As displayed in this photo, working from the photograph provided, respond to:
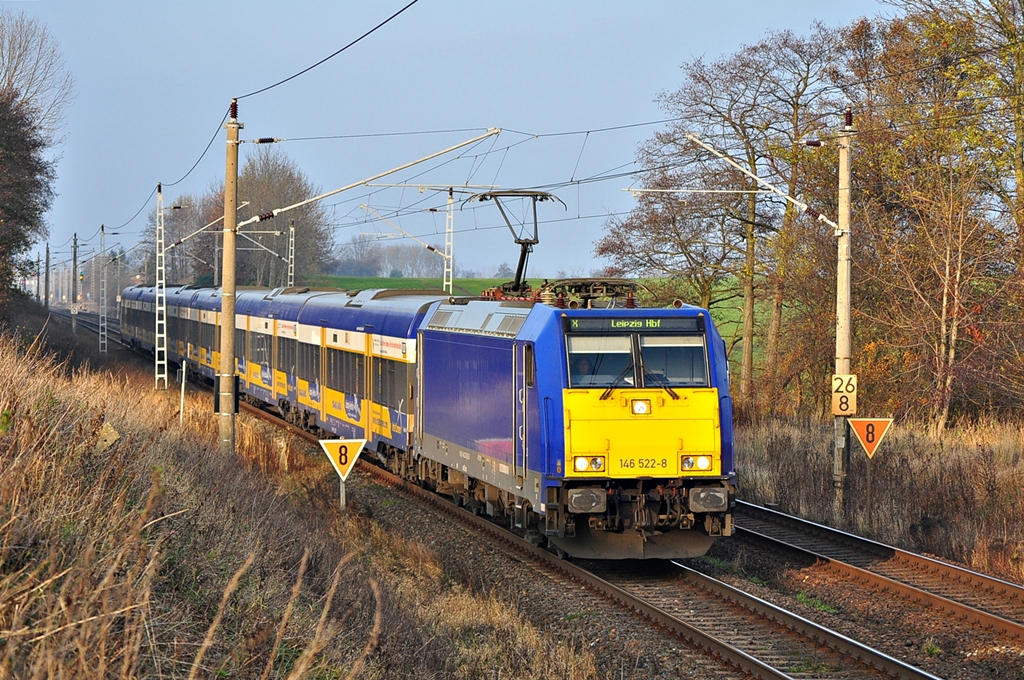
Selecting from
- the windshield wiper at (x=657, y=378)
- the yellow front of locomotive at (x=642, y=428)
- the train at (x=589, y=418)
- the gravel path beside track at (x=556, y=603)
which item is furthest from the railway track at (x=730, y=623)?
the windshield wiper at (x=657, y=378)

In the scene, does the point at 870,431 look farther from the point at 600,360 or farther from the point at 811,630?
the point at 811,630

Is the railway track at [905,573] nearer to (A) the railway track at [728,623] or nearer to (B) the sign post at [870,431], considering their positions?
(B) the sign post at [870,431]

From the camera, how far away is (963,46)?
92.7ft

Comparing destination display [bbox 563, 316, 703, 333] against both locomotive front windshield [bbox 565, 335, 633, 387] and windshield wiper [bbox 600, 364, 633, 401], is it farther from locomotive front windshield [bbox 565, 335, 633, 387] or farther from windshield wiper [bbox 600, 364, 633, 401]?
windshield wiper [bbox 600, 364, 633, 401]

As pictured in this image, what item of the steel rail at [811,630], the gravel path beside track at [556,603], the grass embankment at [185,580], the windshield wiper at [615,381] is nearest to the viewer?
the grass embankment at [185,580]

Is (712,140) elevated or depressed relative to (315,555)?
elevated

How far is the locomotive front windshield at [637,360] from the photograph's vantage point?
1266cm

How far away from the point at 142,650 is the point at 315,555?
5406 millimetres

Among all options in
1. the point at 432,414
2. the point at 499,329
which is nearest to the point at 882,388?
the point at 432,414

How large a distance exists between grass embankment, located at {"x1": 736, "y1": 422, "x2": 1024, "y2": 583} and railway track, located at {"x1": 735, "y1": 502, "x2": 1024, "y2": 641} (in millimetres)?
857

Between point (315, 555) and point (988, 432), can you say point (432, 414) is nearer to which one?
point (315, 555)

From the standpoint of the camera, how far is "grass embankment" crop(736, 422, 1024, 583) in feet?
51.1

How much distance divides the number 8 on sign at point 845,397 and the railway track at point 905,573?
1.81m

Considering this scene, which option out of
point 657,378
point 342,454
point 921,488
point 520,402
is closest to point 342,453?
point 342,454
